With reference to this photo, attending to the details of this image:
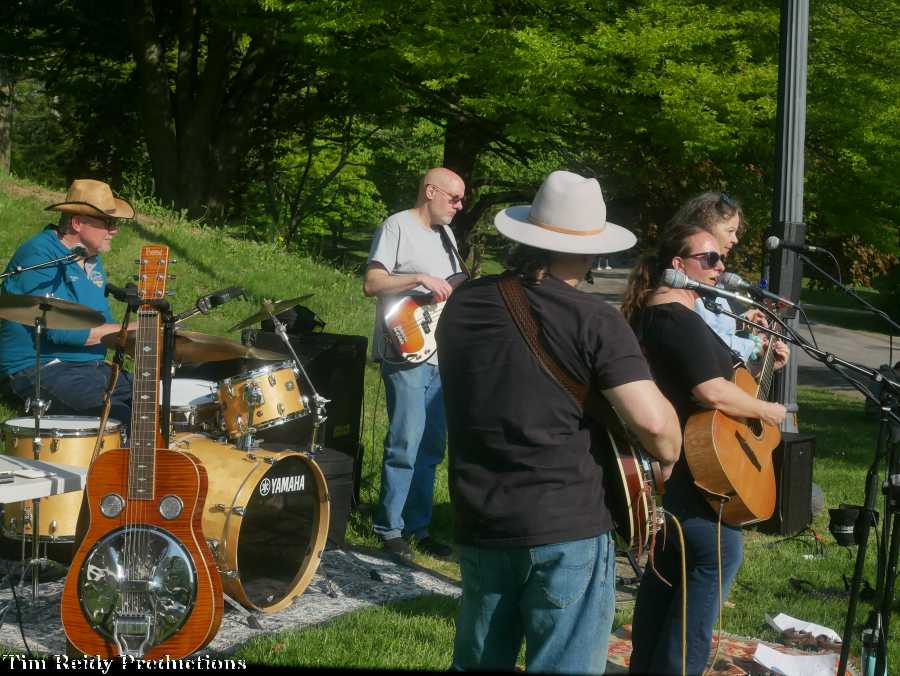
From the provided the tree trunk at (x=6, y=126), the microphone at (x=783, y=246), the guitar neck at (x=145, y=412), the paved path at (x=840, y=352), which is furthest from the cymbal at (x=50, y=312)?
the tree trunk at (x=6, y=126)

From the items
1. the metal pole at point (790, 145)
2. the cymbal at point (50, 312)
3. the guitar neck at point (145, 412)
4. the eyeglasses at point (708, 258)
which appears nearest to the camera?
the eyeglasses at point (708, 258)

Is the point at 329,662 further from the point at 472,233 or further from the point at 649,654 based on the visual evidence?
the point at 472,233

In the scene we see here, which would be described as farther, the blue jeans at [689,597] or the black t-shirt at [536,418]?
the blue jeans at [689,597]

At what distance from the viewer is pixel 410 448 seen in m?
6.37

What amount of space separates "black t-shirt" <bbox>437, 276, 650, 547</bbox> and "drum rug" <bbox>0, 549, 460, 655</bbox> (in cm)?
229

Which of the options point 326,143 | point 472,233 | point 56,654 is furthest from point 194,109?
point 56,654

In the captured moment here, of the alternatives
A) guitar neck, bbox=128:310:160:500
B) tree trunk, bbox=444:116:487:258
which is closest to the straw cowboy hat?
guitar neck, bbox=128:310:160:500

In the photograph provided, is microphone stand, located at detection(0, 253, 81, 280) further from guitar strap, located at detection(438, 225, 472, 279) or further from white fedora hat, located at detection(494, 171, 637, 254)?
white fedora hat, located at detection(494, 171, 637, 254)

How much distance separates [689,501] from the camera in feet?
13.8

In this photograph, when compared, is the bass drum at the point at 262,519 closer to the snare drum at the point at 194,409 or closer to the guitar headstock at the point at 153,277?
the snare drum at the point at 194,409

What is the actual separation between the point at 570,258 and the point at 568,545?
815 millimetres

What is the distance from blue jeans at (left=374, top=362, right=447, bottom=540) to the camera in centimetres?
630

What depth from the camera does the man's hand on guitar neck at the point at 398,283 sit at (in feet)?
20.0

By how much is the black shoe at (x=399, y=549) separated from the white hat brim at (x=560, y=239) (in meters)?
3.51
